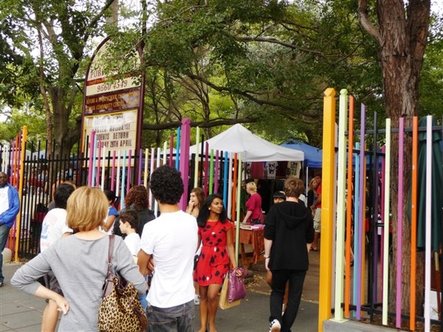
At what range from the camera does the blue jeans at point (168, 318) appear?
3.34m

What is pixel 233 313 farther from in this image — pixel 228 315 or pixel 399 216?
pixel 399 216

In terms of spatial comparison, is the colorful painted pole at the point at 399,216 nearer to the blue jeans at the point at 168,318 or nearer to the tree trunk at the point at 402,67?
the tree trunk at the point at 402,67

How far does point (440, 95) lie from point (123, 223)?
8.58m

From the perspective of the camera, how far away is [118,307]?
9.45 ft

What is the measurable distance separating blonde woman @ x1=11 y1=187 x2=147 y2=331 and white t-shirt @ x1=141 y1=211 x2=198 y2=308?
412 mm

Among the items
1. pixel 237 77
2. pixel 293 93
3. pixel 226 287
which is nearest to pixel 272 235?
pixel 226 287

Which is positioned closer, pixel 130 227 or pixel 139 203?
pixel 130 227

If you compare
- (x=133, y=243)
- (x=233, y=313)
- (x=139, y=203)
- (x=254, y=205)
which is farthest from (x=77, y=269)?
(x=254, y=205)

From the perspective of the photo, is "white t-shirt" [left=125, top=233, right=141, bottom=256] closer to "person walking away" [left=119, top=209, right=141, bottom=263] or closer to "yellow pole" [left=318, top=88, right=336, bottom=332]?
"person walking away" [left=119, top=209, right=141, bottom=263]

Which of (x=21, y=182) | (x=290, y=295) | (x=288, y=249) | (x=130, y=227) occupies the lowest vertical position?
(x=290, y=295)

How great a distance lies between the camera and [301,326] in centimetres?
594

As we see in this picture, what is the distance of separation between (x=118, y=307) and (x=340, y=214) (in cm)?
278

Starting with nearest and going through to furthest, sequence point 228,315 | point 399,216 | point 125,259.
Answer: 1. point 125,259
2. point 399,216
3. point 228,315

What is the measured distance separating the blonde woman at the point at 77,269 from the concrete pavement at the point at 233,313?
313 cm
